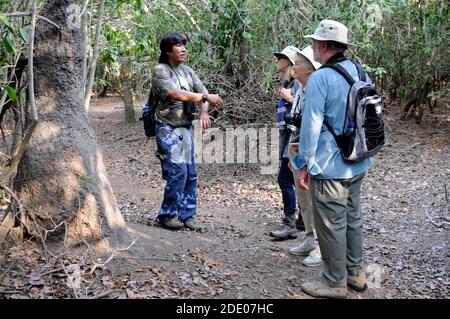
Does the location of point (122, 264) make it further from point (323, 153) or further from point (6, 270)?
point (323, 153)

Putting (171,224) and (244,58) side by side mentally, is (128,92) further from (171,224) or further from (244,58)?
(171,224)

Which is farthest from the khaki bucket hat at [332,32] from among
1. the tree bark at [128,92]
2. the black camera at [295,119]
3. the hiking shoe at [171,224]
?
the tree bark at [128,92]

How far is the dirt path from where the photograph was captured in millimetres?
4168

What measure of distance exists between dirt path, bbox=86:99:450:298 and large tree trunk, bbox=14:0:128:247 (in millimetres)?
455

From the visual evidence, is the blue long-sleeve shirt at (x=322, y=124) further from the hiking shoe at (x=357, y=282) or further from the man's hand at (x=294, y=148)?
the hiking shoe at (x=357, y=282)

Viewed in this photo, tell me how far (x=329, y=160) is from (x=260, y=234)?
98.6 inches

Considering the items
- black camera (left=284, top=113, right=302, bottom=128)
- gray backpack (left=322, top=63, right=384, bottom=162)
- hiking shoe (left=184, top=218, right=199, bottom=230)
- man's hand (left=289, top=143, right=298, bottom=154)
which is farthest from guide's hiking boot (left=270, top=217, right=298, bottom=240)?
gray backpack (left=322, top=63, right=384, bottom=162)

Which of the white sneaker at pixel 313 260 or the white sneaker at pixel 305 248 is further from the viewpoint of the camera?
the white sneaker at pixel 305 248

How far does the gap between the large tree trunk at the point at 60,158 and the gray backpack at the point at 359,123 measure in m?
2.10

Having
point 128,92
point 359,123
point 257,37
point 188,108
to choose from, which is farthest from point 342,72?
point 128,92

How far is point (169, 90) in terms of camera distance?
525 cm

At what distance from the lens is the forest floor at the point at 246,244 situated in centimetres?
389

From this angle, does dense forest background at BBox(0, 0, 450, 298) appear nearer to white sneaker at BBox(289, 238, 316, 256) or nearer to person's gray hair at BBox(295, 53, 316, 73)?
white sneaker at BBox(289, 238, 316, 256)
